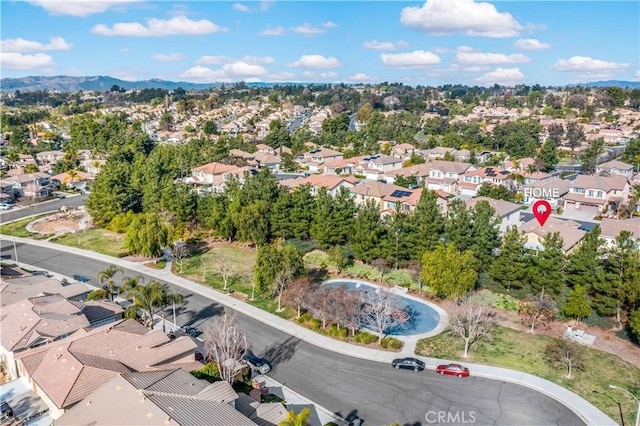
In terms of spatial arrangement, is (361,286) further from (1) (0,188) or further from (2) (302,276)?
(1) (0,188)

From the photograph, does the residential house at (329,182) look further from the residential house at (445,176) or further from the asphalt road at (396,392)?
the asphalt road at (396,392)

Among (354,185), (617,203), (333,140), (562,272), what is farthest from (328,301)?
(333,140)

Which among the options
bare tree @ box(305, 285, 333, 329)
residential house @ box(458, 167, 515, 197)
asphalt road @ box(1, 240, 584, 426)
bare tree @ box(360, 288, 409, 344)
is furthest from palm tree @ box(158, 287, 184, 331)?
residential house @ box(458, 167, 515, 197)

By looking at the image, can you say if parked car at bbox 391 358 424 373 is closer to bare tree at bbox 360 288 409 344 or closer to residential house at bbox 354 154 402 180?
bare tree at bbox 360 288 409 344

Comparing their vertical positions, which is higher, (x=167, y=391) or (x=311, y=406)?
(x=167, y=391)

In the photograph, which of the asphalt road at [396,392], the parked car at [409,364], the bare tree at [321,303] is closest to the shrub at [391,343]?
the parked car at [409,364]

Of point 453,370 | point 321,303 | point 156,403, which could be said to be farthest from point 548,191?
point 156,403
